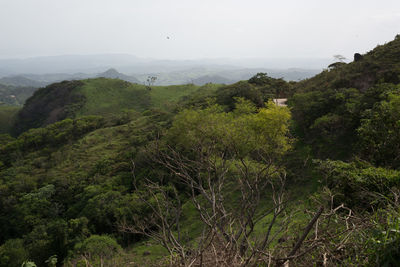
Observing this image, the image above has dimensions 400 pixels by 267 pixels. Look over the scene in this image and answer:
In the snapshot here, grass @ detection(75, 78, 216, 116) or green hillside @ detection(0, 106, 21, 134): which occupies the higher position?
grass @ detection(75, 78, 216, 116)

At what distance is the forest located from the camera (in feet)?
11.8

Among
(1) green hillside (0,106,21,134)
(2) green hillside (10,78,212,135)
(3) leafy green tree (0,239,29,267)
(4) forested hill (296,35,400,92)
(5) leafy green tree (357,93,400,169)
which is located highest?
(4) forested hill (296,35,400,92)

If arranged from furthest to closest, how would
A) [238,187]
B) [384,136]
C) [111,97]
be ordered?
[111,97]
[384,136]
[238,187]

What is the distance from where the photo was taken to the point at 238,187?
5969 millimetres

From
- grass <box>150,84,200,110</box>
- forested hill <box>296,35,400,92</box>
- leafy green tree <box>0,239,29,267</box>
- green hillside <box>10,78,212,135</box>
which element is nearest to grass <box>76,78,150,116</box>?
green hillside <box>10,78,212,135</box>

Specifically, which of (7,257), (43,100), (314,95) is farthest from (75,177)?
(43,100)

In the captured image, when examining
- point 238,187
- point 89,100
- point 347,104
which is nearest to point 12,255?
point 238,187

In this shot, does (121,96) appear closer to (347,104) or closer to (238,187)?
(347,104)

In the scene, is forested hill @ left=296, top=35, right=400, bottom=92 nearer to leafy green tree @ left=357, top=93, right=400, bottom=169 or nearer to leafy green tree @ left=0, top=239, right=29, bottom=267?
leafy green tree @ left=357, top=93, right=400, bottom=169

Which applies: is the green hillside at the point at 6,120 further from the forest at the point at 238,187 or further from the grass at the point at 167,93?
the grass at the point at 167,93

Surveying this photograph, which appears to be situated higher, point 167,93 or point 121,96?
point 167,93

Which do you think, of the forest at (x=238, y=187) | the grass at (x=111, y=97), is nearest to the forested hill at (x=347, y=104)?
the forest at (x=238, y=187)

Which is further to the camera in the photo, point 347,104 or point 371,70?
point 371,70

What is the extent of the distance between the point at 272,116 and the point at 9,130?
327ft
